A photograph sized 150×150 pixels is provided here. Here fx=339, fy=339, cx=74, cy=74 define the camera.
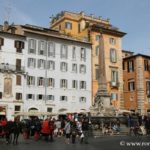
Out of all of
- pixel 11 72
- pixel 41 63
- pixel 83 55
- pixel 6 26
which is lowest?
pixel 11 72

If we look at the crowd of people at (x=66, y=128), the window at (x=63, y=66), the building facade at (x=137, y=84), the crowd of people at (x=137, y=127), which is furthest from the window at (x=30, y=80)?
the crowd of people at (x=137, y=127)

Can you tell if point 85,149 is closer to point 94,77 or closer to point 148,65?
point 94,77

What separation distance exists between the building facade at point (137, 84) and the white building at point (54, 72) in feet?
25.9

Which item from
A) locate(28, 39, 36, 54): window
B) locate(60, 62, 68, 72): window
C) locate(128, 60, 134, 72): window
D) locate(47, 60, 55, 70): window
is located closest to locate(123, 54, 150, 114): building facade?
locate(128, 60, 134, 72): window

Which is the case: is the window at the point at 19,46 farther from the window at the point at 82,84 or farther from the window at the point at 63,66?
the window at the point at 82,84

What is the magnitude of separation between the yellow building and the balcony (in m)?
11.4

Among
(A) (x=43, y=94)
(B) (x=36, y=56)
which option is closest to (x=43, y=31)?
(B) (x=36, y=56)

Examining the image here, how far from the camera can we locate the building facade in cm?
5266

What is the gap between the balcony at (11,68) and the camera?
44.2 metres

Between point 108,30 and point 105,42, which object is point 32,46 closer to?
point 105,42

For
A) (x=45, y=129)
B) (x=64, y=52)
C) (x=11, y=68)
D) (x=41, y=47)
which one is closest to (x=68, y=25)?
(x=64, y=52)

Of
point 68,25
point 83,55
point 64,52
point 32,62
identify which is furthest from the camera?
point 68,25

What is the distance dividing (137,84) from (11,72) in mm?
20140

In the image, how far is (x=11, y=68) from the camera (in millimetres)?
44906
